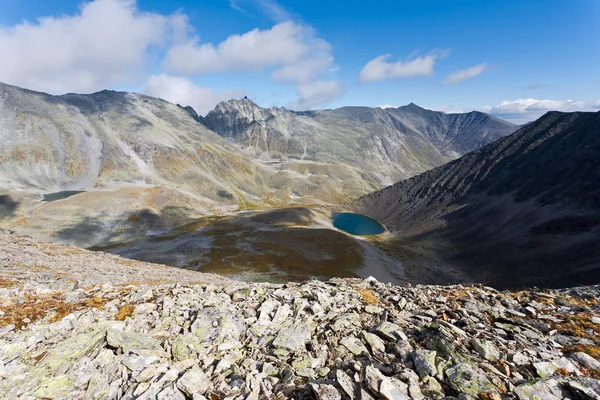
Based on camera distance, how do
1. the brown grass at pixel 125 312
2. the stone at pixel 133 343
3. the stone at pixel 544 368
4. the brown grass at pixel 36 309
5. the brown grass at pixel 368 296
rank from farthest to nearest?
the brown grass at pixel 368 296, the brown grass at pixel 125 312, the brown grass at pixel 36 309, the stone at pixel 133 343, the stone at pixel 544 368

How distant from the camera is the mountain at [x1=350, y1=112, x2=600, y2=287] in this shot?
77.4m

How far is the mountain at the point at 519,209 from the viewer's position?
77438 mm

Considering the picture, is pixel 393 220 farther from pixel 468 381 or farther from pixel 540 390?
pixel 468 381

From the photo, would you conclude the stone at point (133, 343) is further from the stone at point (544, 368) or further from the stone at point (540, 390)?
the stone at point (544, 368)

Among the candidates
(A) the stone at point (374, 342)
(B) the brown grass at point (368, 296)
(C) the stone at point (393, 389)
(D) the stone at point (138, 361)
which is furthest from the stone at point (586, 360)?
(D) the stone at point (138, 361)

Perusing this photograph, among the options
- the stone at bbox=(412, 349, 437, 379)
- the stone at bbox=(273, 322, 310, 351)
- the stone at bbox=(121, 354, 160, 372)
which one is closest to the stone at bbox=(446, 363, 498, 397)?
the stone at bbox=(412, 349, 437, 379)

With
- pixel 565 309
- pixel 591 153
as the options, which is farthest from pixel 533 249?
pixel 565 309

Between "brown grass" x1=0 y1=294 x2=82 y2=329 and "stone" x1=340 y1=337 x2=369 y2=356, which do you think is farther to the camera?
"brown grass" x1=0 y1=294 x2=82 y2=329

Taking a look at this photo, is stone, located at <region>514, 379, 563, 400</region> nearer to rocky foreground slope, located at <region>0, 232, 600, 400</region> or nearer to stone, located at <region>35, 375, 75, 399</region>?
rocky foreground slope, located at <region>0, 232, 600, 400</region>

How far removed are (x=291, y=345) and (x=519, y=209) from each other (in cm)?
13223

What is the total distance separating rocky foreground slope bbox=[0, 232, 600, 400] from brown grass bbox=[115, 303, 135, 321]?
81mm

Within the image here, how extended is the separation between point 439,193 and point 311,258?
105 metres

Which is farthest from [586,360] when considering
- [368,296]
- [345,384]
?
[368,296]

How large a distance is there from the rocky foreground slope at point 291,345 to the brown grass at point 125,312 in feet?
0.26
